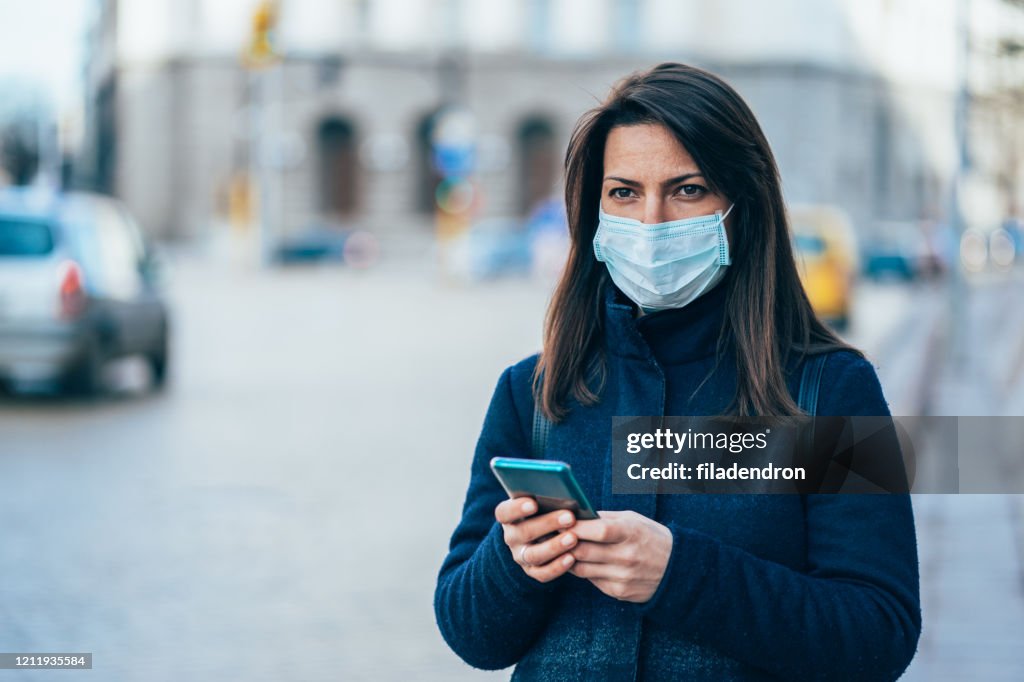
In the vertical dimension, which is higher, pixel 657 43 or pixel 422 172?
pixel 657 43

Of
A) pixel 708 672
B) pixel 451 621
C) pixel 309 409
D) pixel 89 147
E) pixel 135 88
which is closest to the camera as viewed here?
pixel 708 672

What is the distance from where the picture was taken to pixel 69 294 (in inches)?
579

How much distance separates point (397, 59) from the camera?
62188 millimetres

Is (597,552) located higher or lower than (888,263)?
higher

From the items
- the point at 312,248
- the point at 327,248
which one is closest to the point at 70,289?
the point at 312,248

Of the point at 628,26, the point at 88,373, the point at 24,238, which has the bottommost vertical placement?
the point at 88,373

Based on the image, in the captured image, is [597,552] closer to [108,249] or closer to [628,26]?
[108,249]

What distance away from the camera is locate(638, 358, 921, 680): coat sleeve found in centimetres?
224

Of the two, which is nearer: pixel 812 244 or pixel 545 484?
pixel 545 484

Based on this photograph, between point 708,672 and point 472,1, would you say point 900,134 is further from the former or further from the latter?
point 708,672

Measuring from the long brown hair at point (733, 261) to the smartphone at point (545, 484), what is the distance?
31 centimetres

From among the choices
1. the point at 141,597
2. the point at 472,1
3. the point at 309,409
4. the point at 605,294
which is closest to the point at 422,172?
the point at 472,1

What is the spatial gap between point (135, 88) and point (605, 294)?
201 feet

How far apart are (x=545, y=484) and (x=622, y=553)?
15 centimetres
